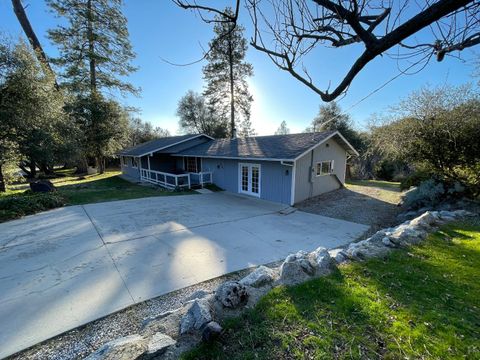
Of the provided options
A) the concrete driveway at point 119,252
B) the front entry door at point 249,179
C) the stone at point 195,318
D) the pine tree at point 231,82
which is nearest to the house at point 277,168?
the front entry door at point 249,179

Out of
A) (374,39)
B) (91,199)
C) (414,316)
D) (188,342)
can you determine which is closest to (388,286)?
(414,316)

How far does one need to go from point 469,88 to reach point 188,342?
1152cm

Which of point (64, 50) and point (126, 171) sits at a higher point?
point (64, 50)

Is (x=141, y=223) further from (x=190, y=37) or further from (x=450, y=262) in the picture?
(x=450, y=262)

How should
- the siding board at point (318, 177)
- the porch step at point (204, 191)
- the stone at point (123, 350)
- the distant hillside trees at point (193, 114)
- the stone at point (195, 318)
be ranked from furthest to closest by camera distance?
1. the distant hillside trees at point (193, 114)
2. the porch step at point (204, 191)
3. the siding board at point (318, 177)
4. the stone at point (195, 318)
5. the stone at point (123, 350)

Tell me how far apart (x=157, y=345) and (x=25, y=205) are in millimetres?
9501

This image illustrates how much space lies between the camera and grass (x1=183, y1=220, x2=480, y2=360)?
6.55ft

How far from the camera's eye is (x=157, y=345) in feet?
6.64

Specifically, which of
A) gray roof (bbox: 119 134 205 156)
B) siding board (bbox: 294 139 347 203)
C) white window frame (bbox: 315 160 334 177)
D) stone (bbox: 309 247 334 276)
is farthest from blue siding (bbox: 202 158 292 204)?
stone (bbox: 309 247 334 276)

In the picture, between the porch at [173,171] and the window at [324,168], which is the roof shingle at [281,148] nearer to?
the window at [324,168]

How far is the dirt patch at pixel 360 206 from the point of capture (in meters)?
7.83

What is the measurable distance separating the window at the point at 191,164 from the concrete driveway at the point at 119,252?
6982mm

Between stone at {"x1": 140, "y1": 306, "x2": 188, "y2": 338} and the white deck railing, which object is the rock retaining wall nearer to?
stone at {"x1": 140, "y1": 306, "x2": 188, "y2": 338}

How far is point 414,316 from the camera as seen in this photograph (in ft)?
7.90
